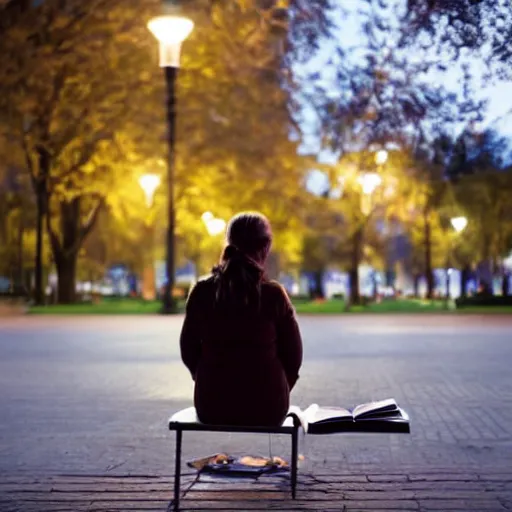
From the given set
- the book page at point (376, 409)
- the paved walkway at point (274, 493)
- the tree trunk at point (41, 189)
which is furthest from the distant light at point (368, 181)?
the book page at point (376, 409)

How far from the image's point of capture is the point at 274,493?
6508 mm

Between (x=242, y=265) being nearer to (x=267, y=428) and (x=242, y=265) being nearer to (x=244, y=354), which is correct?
(x=244, y=354)

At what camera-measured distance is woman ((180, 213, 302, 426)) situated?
20.0 feet

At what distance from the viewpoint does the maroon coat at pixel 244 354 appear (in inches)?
241

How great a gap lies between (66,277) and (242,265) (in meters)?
41.6

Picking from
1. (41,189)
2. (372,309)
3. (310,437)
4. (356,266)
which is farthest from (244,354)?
(356,266)

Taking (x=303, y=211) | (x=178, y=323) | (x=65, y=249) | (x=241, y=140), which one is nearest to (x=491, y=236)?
(x=303, y=211)

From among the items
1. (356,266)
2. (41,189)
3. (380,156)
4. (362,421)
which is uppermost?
(41,189)

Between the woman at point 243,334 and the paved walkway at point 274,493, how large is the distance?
483 mm

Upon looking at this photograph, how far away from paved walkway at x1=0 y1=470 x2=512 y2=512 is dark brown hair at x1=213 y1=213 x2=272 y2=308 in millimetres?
1127

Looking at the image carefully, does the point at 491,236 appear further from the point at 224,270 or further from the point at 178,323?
the point at 224,270

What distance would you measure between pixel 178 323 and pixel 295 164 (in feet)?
43.7

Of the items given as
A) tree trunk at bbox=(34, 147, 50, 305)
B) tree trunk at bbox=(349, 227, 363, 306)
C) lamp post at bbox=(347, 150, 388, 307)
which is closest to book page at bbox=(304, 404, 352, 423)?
lamp post at bbox=(347, 150, 388, 307)

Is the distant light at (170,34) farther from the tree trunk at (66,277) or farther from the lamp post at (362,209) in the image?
the tree trunk at (66,277)
